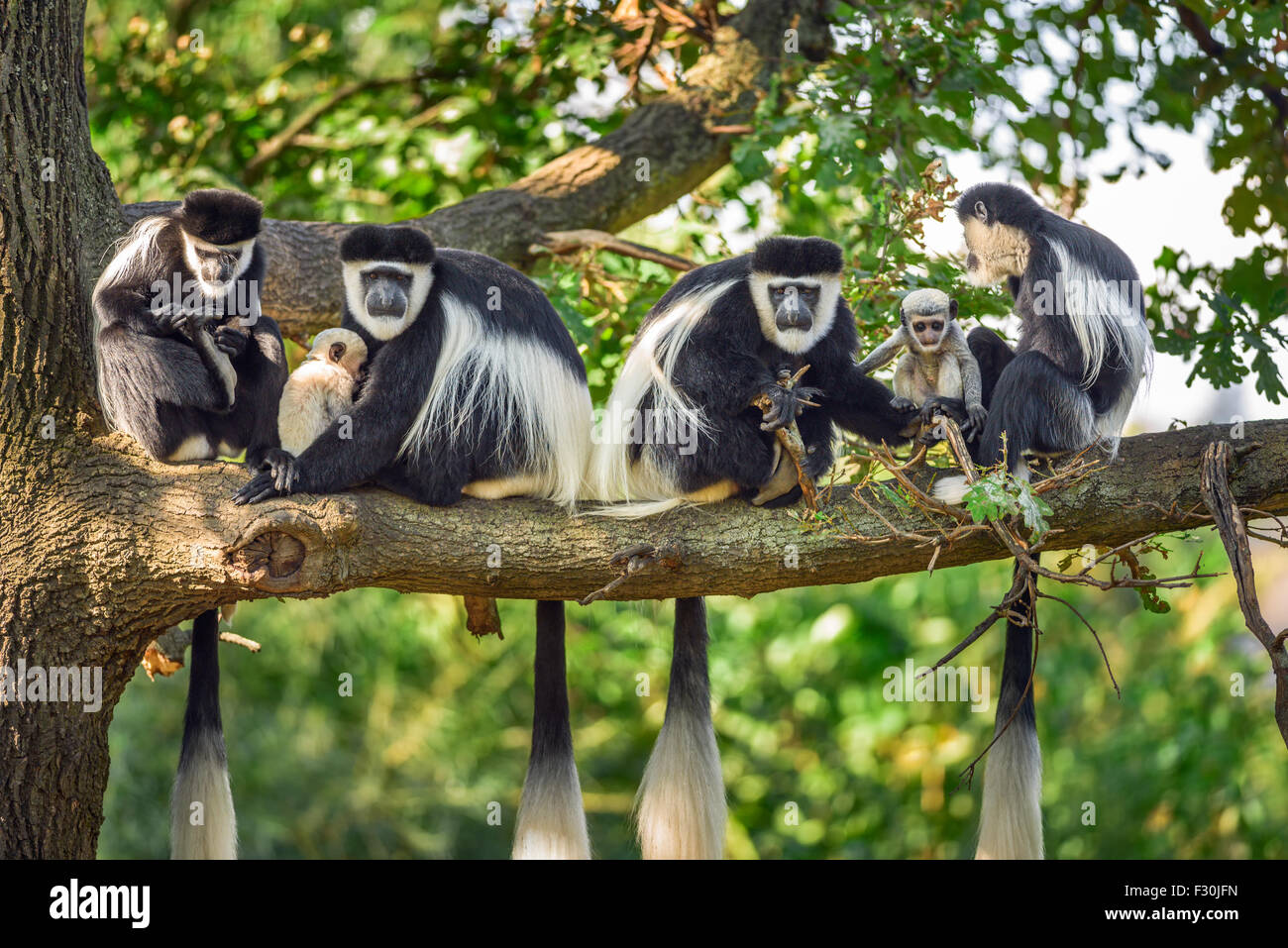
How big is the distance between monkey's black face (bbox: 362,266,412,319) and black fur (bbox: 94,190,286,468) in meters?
0.34

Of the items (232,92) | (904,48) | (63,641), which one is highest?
(232,92)

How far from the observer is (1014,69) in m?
4.79

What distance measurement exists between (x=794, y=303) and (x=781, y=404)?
12.3 inches

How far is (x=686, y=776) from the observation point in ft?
11.5

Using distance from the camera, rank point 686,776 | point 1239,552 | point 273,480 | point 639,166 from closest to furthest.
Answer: point 1239,552 → point 273,480 → point 686,776 → point 639,166

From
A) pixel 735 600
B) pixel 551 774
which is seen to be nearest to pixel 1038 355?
pixel 551 774

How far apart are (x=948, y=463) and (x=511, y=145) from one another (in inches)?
128

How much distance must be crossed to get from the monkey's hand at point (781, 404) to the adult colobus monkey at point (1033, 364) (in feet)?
1.41

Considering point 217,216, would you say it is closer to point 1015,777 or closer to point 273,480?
point 273,480

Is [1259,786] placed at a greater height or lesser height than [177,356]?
lesser

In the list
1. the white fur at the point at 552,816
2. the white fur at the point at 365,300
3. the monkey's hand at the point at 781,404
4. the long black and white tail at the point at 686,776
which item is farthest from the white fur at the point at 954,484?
the white fur at the point at 365,300

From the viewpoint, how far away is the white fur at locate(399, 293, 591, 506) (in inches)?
134
